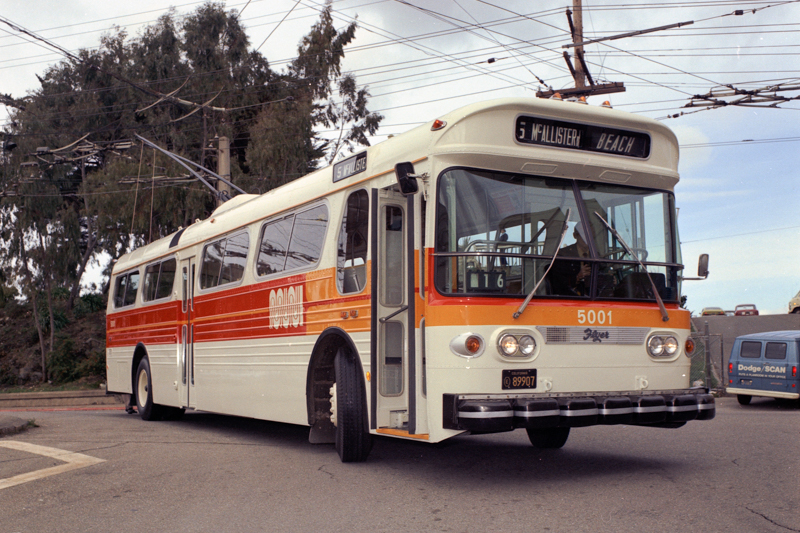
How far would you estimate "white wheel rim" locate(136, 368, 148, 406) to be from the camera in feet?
51.5

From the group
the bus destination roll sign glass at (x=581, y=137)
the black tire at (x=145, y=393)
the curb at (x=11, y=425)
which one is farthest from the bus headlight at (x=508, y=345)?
the black tire at (x=145, y=393)

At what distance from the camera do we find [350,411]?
334 inches

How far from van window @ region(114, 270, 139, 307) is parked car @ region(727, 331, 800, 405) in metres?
13.7

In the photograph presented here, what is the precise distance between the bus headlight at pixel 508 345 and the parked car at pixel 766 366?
47.4 ft

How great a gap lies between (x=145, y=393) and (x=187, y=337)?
2.86 meters

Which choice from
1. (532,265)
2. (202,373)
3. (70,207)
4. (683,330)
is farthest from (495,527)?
(70,207)

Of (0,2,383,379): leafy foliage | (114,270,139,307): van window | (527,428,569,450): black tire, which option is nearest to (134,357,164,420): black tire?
(114,270,139,307): van window

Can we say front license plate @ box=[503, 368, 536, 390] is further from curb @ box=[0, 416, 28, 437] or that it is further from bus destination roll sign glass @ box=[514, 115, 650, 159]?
curb @ box=[0, 416, 28, 437]

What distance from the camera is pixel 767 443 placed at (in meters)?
10.2

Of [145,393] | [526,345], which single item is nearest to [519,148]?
[526,345]

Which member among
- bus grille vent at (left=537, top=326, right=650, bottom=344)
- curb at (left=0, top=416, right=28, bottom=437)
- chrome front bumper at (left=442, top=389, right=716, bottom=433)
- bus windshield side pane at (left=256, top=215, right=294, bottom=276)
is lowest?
curb at (left=0, top=416, right=28, bottom=437)

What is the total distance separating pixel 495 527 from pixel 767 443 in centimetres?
583

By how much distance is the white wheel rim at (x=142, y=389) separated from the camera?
618 inches

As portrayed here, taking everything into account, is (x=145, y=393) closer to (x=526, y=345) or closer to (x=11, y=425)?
(x=11, y=425)
